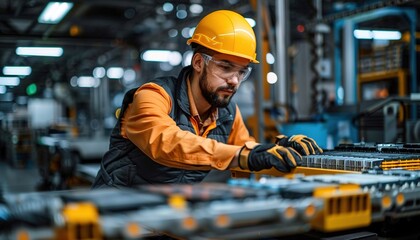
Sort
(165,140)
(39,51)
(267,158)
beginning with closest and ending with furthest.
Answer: (267,158) < (165,140) < (39,51)

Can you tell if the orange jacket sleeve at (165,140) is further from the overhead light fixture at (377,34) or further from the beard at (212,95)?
the overhead light fixture at (377,34)

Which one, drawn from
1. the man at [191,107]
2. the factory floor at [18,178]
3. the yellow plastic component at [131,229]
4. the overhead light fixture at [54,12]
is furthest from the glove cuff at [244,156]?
the factory floor at [18,178]

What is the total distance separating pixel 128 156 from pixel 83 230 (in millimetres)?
1739

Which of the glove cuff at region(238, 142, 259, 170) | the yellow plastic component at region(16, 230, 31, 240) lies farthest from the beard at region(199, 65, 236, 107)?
the yellow plastic component at region(16, 230, 31, 240)

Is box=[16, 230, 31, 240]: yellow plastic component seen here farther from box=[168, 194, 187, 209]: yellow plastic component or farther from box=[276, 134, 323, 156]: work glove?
box=[276, 134, 323, 156]: work glove

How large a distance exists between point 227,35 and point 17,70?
9.17m

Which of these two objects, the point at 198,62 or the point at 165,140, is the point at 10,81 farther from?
the point at 165,140

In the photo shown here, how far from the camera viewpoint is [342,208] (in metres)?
1.61

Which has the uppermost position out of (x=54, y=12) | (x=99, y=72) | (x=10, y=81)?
(x=99, y=72)

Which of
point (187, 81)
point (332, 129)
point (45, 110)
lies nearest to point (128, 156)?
point (187, 81)

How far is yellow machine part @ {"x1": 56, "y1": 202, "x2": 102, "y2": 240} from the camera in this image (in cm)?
123

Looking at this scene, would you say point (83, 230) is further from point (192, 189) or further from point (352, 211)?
point (352, 211)

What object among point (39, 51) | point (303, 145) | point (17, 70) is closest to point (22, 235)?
point (303, 145)

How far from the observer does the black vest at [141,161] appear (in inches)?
115
